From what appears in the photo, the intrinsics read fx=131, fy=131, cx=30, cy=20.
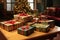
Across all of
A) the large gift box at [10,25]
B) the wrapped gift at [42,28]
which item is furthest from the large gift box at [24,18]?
the wrapped gift at [42,28]

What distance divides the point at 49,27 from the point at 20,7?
5.26 ft

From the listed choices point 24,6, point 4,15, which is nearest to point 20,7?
point 24,6

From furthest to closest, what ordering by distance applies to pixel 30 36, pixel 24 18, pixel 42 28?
pixel 24 18 < pixel 42 28 < pixel 30 36

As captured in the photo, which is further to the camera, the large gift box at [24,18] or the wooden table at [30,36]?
the large gift box at [24,18]

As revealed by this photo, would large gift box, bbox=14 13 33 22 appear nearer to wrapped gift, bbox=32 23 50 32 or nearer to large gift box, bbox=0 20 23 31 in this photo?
large gift box, bbox=0 20 23 31

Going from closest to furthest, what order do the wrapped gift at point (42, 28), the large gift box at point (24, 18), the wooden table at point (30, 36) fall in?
the wooden table at point (30, 36), the wrapped gift at point (42, 28), the large gift box at point (24, 18)

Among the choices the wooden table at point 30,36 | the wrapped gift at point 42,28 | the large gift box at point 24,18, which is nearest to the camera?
the wooden table at point 30,36

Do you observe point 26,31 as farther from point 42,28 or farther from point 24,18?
point 24,18

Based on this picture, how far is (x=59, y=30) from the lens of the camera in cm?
232

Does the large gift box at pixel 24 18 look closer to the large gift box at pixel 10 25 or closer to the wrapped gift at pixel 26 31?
the large gift box at pixel 10 25

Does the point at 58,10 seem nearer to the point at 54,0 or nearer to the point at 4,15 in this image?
the point at 54,0

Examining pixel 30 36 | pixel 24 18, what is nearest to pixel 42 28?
pixel 30 36

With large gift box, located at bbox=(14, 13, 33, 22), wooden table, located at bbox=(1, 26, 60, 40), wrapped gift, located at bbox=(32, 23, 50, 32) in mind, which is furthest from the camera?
large gift box, located at bbox=(14, 13, 33, 22)

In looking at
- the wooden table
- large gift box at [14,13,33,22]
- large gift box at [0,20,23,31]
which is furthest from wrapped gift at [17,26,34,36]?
large gift box at [14,13,33,22]
